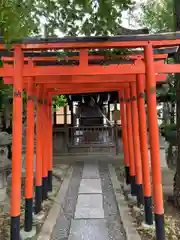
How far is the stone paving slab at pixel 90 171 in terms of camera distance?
8.42 metres

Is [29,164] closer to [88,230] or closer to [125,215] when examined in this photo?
[88,230]

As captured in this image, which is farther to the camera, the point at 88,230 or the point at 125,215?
the point at 125,215

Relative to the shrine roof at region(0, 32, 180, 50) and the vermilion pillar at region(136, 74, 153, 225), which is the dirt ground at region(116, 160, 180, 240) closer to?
the vermilion pillar at region(136, 74, 153, 225)

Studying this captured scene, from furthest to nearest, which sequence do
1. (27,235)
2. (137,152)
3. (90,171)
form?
(90,171) → (137,152) → (27,235)

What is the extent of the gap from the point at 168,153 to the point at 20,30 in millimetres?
10766

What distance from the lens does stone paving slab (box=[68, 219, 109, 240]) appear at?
4.17m

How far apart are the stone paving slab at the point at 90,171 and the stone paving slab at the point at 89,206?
6.75 feet

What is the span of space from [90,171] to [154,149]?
18.5ft

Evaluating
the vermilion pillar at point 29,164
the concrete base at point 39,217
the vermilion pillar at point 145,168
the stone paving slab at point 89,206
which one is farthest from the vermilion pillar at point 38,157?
the vermilion pillar at point 145,168

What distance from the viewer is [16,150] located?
370 centimetres

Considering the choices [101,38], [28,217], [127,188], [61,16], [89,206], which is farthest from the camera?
[127,188]

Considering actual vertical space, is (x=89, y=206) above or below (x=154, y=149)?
below

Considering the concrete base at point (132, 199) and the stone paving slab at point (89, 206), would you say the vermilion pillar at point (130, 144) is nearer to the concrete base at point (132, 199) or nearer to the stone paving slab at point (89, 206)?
the concrete base at point (132, 199)

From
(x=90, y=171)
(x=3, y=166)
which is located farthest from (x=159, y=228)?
(x=90, y=171)
